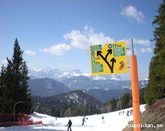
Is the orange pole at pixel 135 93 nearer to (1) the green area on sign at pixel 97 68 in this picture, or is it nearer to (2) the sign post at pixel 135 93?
(2) the sign post at pixel 135 93

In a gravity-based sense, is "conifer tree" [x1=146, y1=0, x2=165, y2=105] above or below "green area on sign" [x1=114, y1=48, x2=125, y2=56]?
above

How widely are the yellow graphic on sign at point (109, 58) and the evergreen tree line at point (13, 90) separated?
59.4m

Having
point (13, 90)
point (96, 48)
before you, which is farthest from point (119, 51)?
point (13, 90)

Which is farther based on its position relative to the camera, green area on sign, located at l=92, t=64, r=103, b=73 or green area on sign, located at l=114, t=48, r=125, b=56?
green area on sign, located at l=92, t=64, r=103, b=73

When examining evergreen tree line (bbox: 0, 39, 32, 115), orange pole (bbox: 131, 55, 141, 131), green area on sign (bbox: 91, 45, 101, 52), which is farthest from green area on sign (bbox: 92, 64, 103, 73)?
evergreen tree line (bbox: 0, 39, 32, 115)

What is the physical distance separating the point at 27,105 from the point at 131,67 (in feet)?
220

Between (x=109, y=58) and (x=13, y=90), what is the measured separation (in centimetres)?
6360

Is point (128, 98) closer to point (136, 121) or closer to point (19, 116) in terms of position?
point (19, 116)

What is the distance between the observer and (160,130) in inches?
818

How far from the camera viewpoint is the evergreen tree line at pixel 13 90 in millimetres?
68831

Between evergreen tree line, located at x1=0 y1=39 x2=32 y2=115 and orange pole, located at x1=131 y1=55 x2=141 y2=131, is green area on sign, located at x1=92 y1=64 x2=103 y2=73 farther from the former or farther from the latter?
evergreen tree line, located at x1=0 y1=39 x2=32 y2=115

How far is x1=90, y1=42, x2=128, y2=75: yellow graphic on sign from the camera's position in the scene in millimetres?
8312

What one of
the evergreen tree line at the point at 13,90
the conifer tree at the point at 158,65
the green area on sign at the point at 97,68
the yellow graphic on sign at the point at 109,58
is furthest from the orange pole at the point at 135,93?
the evergreen tree line at the point at 13,90

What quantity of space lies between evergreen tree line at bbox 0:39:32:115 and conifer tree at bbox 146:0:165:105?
28793 millimetres
